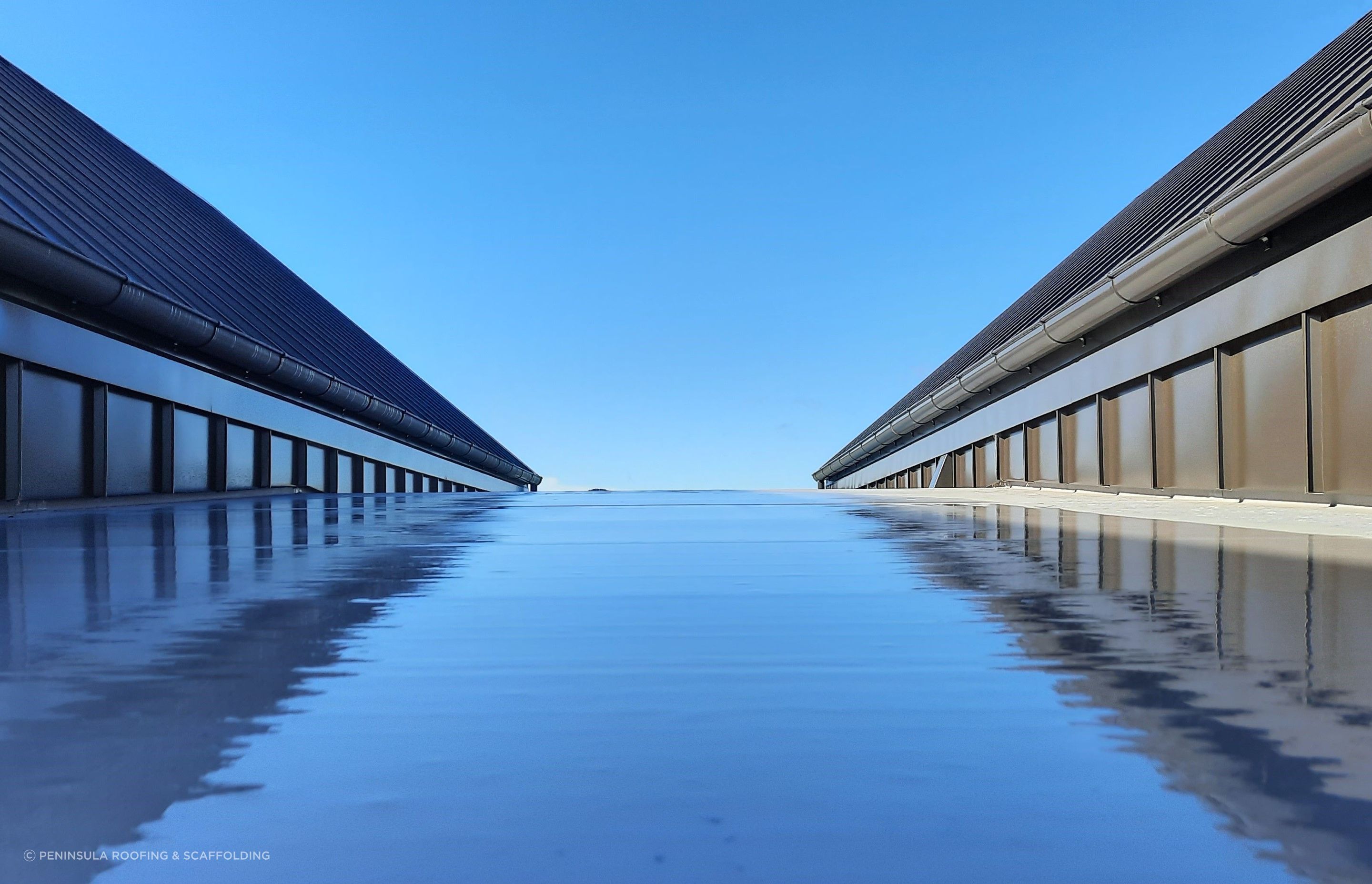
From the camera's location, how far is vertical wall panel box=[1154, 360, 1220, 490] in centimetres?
1201

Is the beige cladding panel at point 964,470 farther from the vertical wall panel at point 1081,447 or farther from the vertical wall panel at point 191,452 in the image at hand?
the vertical wall panel at point 191,452

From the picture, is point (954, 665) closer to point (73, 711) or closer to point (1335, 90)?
point (73, 711)

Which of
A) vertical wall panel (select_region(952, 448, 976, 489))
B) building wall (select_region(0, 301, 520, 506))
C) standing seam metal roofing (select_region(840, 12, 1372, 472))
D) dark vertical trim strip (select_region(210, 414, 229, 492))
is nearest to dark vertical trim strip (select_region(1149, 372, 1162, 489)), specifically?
standing seam metal roofing (select_region(840, 12, 1372, 472))

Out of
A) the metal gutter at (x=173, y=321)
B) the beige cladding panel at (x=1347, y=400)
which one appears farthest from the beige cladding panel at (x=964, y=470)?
the metal gutter at (x=173, y=321)

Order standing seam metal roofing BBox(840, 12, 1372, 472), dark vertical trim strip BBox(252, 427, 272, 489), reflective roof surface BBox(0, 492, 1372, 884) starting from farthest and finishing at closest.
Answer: dark vertical trim strip BBox(252, 427, 272, 489) < standing seam metal roofing BBox(840, 12, 1372, 472) < reflective roof surface BBox(0, 492, 1372, 884)

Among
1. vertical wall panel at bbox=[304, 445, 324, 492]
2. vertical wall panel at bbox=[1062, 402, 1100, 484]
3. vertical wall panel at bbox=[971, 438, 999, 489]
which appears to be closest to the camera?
vertical wall panel at bbox=[1062, 402, 1100, 484]

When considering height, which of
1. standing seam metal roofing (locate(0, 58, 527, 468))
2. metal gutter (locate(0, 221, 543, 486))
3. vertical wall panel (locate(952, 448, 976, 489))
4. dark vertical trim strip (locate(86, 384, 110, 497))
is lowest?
vertical wall panel (locate(952, 448, 976, 489))

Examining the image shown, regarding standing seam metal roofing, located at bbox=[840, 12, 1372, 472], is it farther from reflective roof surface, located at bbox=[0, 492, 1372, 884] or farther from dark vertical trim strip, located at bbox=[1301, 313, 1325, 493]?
reflective roof surface, located at bbox=[0, 492, 1372, 884]

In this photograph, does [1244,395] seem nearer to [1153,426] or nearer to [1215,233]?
[1215,233]

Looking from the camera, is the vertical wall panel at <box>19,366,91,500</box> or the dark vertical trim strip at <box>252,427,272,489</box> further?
the dark vertical trim strip at <box>252,427,272,489</box>

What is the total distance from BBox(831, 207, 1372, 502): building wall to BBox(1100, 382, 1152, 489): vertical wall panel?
0.02m

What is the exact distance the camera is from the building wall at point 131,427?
10.9m

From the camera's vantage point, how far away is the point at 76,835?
1210mm

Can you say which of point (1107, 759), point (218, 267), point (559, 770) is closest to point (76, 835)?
point (559, 770)
